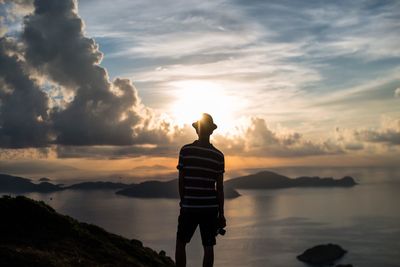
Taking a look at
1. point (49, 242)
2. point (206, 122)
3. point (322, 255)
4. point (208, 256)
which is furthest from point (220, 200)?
point (322, 255)

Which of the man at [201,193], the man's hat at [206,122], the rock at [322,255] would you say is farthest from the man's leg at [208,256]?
the rock at [322,255]

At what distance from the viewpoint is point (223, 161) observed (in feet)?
25.5

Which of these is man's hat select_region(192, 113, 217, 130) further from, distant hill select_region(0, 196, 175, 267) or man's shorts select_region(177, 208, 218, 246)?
distant hill select_region(0, 196, 175, 267)

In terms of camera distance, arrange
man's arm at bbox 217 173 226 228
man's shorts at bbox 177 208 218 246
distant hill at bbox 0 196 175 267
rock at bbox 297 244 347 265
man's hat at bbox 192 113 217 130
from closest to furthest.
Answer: man's shorts at bbox 177 208 218 246
man's arm at bbox 217 173 226 228
man's hat at bbox 192 113 217 130
distant hill at bbox 0 196 175 267
rock at bbox 297 244 347 265

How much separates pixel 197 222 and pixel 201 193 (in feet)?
1.75

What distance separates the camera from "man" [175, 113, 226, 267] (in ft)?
24.5

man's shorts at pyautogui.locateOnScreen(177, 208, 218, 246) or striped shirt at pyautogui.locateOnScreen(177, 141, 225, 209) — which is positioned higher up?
striped shirt at pyautogui.locateOnScreen(177, 141, 225, 209)

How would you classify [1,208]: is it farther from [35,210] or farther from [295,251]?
[295,251]

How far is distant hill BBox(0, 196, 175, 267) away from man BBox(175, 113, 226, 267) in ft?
14.7

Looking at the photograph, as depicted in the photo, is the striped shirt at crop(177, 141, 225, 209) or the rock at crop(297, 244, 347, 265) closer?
the striped shirt at crop(177, 141, 225, 209)

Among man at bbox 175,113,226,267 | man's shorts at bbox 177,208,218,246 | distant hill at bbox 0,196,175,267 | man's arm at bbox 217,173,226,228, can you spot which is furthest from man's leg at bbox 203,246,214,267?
distant hill at bbox 0,196,175,267

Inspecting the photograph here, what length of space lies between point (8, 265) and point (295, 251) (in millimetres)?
172455

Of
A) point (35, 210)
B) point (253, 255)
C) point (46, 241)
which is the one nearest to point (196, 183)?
point (46, 241)

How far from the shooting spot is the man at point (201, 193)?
7.46 meters
